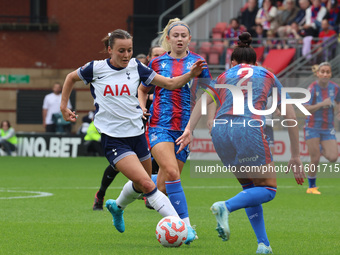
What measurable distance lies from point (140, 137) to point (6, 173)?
411 inches

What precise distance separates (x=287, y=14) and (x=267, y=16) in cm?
60

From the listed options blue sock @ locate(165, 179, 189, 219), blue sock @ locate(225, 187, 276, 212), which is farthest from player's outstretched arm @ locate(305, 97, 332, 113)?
blue sock @ locate(225, 187, 276, 212)

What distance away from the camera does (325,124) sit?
1404cm

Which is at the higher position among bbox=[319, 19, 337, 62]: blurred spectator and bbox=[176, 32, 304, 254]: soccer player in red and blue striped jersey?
bbox=[319, 19, 337, 62]: blurred spectator

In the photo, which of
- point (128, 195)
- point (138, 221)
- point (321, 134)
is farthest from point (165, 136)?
point (321, 134)

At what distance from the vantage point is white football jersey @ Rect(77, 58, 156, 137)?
798 centimetres

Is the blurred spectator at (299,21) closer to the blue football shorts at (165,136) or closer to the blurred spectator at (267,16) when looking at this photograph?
the blurred spectator at (267,16)

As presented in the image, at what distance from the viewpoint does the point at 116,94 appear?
7.98m

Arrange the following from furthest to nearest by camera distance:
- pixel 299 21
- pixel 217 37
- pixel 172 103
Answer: pixel 217 37 → pixel 299 21 → pixel 172 103

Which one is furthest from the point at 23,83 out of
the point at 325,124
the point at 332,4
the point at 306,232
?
the point at 306,232

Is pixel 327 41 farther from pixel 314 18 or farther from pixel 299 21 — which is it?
pixel 299 21

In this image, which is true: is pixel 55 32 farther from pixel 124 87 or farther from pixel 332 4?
pixel 124 87

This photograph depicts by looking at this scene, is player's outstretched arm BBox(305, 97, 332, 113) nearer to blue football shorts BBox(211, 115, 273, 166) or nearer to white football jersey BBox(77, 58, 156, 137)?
white football jersey BBox(77, 58, 156, 137)

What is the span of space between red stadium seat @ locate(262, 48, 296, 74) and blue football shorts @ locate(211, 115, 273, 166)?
16.5 m
